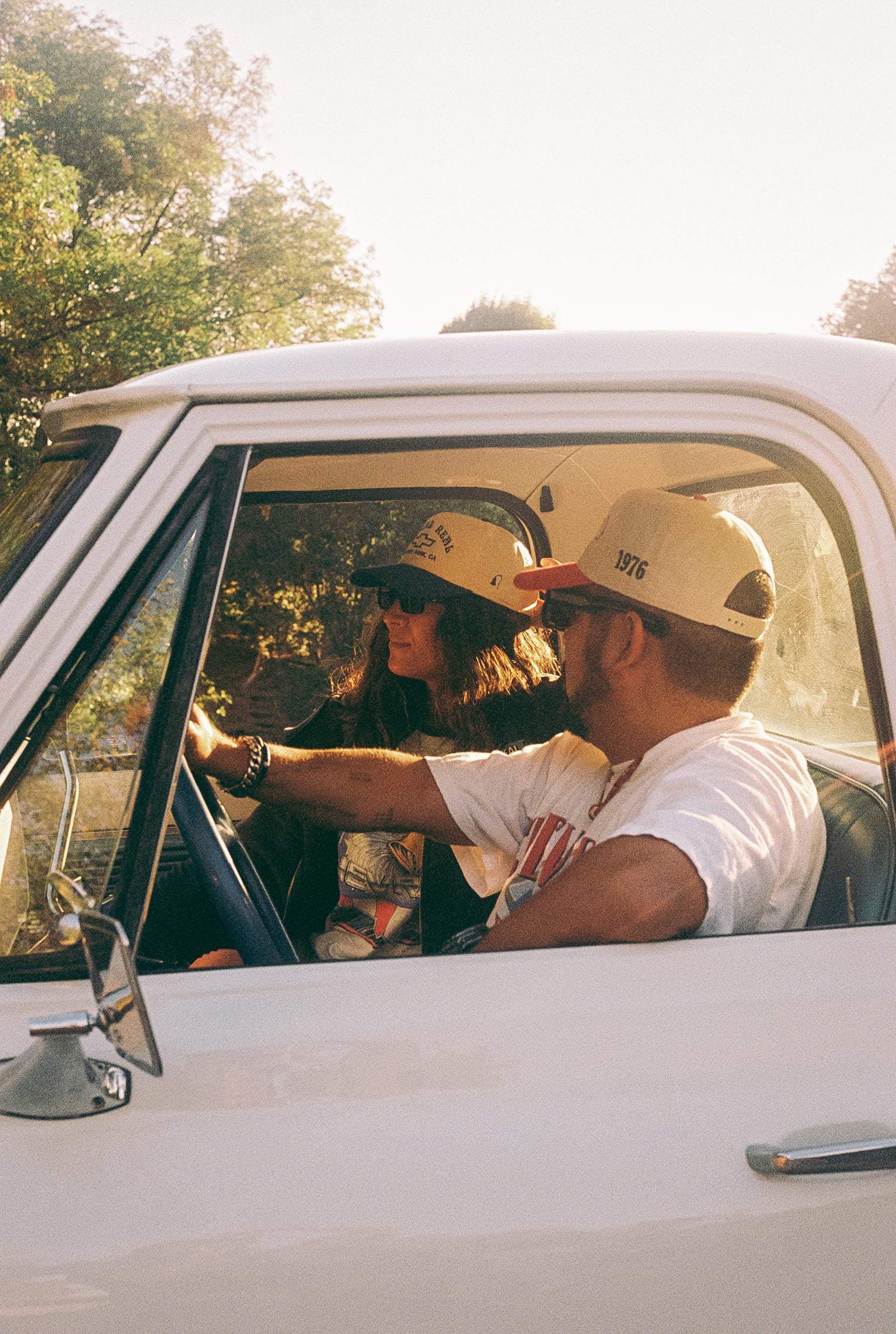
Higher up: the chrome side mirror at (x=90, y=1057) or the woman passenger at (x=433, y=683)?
the woman passenger at (x=433, y=683)

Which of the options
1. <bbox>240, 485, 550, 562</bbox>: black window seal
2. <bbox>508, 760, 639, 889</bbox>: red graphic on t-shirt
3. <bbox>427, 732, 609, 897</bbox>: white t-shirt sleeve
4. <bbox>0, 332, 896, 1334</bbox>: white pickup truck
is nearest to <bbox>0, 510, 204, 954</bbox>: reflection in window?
<bbox>0, 332, 896, 1334</bbox>: white pickup truck

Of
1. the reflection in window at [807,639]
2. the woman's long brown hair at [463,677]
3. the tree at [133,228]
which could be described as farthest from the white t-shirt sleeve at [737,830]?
the tree at [133,228]

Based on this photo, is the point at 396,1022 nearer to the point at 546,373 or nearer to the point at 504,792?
the point at 546,373

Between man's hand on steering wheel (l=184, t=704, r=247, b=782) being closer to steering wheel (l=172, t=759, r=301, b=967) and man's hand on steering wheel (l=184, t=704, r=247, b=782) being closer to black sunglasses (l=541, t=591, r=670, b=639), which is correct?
steering wheel (l=172, t=759, r=301, b=967)

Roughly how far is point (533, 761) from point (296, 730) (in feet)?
3.33

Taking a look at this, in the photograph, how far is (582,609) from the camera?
2016mm

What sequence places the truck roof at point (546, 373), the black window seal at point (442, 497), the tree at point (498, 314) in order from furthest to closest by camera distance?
the tree at point (498, 314) → the black window seal at point (442, 497) → the truck roof at point (546, 373)

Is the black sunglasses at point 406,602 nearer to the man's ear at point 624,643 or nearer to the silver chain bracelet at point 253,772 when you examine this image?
the silver chain bracelet at point 253,772

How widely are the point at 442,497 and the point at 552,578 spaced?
110 centimetres

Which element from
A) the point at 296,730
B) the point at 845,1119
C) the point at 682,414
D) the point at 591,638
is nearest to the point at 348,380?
the point at 682,414

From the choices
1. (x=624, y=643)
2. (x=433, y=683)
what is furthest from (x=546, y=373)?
(x=433, y=683)

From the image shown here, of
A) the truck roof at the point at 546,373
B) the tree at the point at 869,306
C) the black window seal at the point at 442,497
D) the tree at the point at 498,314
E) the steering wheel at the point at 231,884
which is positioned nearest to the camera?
the truck roof at the point at 546,373

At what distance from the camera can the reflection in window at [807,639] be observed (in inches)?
65.2

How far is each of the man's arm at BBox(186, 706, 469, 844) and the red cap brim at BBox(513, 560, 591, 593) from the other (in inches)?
17.3
